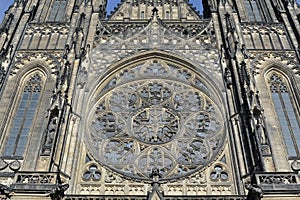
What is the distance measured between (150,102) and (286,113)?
5459 mm

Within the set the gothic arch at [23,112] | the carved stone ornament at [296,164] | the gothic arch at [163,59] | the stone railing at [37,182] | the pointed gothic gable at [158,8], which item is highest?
the pointed gothic gable at [158,8]

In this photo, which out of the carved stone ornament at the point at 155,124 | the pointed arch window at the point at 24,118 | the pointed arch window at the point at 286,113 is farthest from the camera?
the pointed arch window at the point at 286,113

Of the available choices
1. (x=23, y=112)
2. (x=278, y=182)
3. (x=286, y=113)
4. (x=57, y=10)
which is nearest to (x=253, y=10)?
(x=286, y=113)

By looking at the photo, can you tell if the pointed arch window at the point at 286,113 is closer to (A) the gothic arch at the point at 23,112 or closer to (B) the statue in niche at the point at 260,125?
(B) the statue in niche at the point at 260,125

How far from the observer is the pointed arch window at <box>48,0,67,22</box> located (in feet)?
73.7

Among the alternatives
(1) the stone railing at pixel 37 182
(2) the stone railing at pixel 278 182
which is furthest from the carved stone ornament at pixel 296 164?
(1) the stone railing at pixel 37 182

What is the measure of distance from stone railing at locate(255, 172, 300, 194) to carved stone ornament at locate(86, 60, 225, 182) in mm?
2471

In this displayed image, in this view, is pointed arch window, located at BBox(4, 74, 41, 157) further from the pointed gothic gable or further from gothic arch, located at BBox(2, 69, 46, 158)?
the pointed gothic gable

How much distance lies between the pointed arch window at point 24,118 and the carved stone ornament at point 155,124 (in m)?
2.46

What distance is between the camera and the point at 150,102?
57.3 feet

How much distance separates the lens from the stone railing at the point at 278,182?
41.5 ft

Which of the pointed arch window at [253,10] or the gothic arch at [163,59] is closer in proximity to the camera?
the gothic arch at [163,59]

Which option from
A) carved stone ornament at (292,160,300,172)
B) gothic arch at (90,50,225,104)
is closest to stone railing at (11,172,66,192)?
gothic arch at (90,50,225,104)

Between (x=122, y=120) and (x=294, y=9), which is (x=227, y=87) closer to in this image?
(x=122, y=120)
